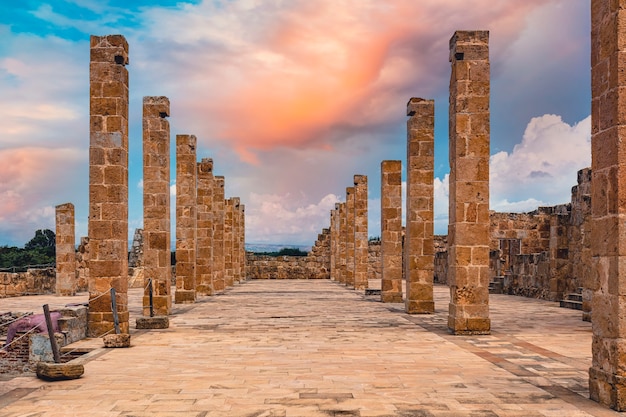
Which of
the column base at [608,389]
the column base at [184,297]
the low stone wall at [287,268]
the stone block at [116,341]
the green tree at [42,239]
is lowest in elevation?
the low stone wall at [287,268]

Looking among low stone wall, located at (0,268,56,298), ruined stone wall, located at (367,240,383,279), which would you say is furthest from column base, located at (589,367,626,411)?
ruined stone wall, located at (367,240,383,279)

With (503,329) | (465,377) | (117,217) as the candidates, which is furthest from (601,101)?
(117,217)

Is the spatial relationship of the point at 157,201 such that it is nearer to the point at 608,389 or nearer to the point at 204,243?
the point at 204,243

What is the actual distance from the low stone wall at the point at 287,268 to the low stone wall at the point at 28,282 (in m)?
16.8

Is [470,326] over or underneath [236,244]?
underneath

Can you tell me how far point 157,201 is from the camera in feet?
52.1

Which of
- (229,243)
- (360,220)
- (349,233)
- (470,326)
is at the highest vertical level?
(360,220)

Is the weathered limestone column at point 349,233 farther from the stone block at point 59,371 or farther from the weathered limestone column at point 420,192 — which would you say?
the stone block at point 59,371

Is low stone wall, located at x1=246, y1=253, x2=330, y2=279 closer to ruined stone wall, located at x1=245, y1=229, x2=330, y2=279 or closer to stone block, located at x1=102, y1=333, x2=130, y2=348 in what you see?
ruined stone wall, located at x1=245, y1=229, x2=330, y2=279

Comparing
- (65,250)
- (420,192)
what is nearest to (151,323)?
(420,192)

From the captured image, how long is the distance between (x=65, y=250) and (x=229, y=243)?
8.50 meters

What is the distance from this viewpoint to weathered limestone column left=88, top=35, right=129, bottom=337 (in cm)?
1177

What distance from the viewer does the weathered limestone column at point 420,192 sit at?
52.7 feet

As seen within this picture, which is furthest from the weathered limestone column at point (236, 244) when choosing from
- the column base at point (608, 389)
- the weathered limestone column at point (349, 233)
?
the column base at point (608, 389)
